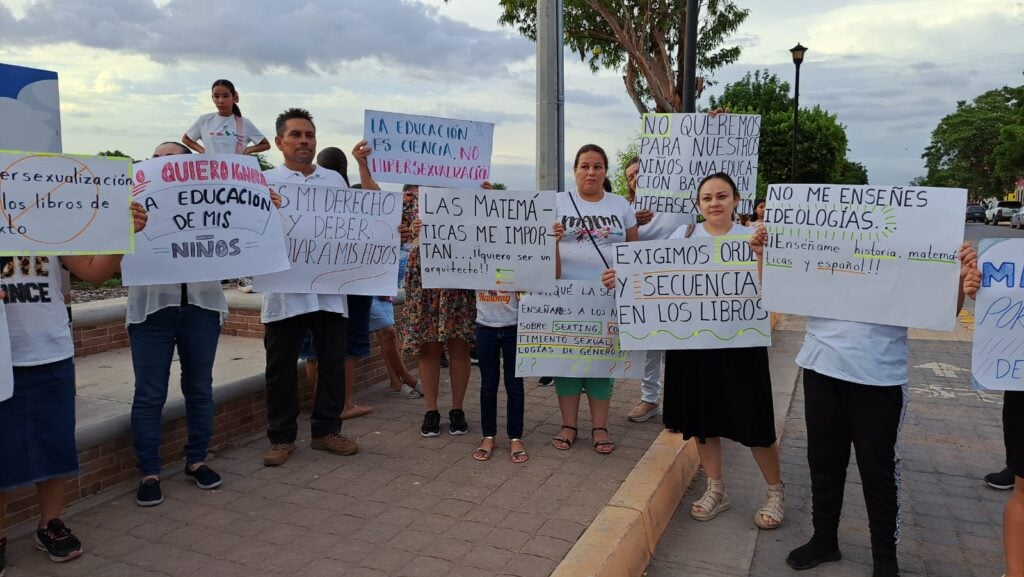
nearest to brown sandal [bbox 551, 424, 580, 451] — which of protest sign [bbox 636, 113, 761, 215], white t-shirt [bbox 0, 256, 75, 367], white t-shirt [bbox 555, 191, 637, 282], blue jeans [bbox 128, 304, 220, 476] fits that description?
white t-shirt [bbox 555, 191, 637, 282]

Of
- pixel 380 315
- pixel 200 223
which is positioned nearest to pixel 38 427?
pixel 200 223

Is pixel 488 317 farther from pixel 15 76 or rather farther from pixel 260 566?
pixel 15 76

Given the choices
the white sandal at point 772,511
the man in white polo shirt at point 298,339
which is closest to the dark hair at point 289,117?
the man in white polo shirt at point 298,339

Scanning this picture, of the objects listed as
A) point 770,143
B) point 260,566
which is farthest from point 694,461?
point 770,143

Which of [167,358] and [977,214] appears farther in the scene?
[977,214]

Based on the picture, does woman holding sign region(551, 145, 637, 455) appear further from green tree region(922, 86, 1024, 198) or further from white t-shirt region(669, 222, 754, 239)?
green tree region(922, 86, 1024, 198)

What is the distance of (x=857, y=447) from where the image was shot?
10.9ft

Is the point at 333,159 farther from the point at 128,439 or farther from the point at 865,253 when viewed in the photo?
the point at 865,253

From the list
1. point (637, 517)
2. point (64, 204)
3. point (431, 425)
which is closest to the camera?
point (64, 204)

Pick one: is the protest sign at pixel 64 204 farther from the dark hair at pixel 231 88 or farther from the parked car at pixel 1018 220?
the parked car at pixel 1018 220

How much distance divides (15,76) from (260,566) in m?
2.52

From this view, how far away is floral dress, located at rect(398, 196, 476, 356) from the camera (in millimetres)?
4852

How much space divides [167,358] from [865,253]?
12.2ft

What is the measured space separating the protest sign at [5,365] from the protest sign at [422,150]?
2.35m
